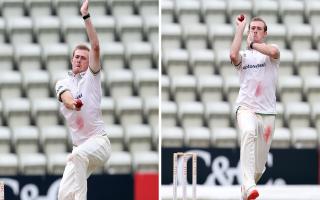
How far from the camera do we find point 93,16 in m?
9.62

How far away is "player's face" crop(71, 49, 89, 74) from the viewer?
618 centimetres

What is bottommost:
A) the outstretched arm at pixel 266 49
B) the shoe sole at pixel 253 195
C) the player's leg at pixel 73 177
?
the shoe sole at pixel 253 195

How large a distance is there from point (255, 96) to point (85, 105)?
1.05m

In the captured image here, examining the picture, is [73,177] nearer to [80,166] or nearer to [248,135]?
[80,166]

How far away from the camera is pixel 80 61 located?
20.4 feet

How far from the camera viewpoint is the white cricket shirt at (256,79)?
21.0ft

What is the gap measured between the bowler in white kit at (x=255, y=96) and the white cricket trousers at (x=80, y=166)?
2.87 feet

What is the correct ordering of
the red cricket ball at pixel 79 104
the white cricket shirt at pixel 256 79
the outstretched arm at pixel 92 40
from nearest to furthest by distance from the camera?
the red cricket ball at pixel 79 104, the outstretched arm at pixel 92 40, the white cricket shirt at pixel 256 79

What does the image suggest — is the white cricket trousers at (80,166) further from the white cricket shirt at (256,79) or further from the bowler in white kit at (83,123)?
the white cricket shirt at (256,79)

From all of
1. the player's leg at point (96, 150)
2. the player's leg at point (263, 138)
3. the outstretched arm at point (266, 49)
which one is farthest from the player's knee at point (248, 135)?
the player's leg at point (96, 150)

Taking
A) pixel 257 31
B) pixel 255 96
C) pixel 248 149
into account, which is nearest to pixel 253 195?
pixel 248 149

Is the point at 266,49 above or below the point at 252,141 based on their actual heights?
above

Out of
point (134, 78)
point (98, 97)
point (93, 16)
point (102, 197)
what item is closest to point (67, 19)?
point (93, 16)

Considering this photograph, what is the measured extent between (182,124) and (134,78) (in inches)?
23.9
